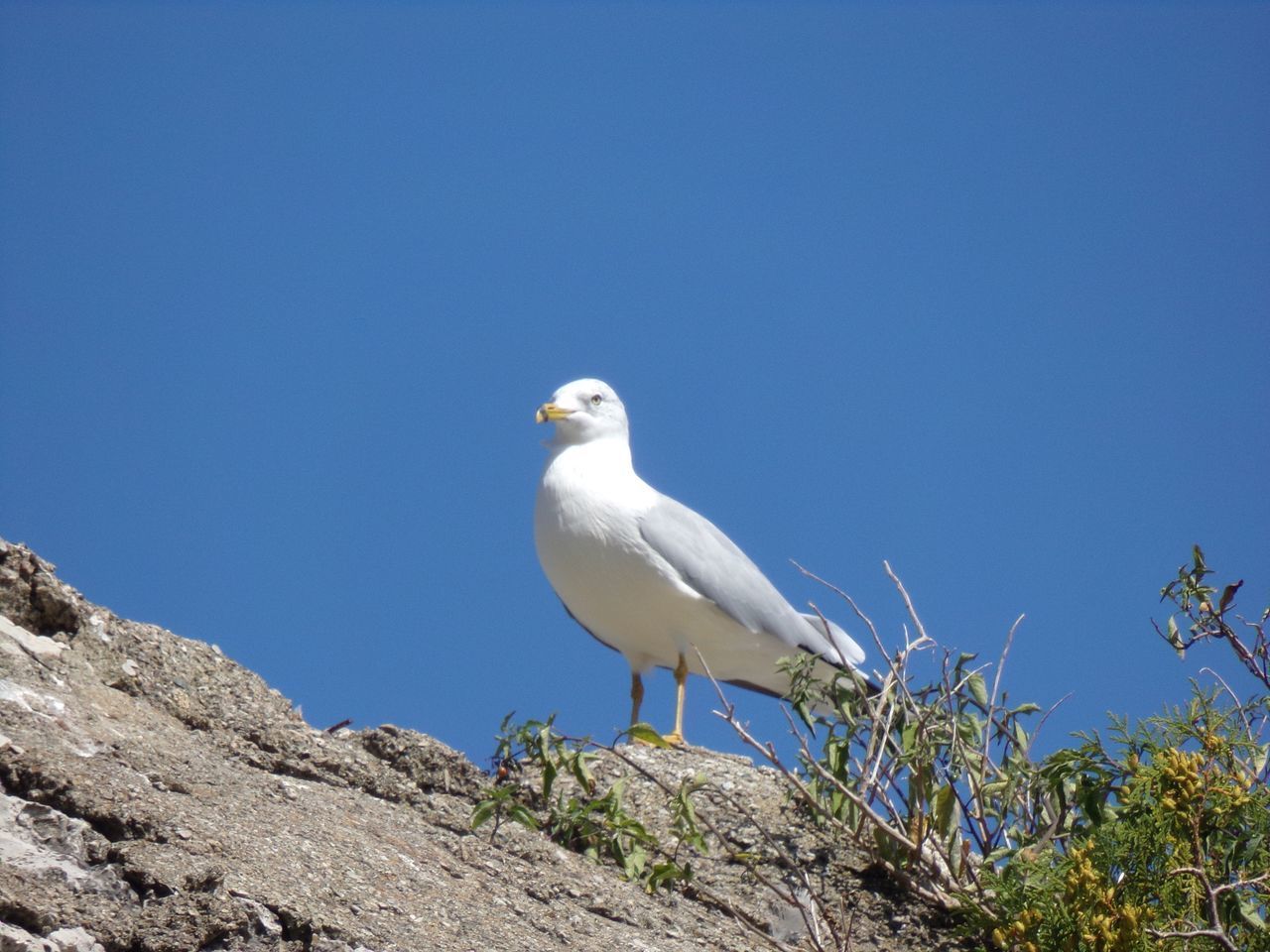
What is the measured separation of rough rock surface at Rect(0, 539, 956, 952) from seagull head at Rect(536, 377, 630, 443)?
3189mm

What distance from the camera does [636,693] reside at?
9.38m

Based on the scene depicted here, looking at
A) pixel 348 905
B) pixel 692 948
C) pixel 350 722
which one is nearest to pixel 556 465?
pixel 350 722

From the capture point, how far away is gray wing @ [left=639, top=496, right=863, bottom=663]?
891cm

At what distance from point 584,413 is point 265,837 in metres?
5.54

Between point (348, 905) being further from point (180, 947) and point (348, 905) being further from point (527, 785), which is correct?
point (527, 785)

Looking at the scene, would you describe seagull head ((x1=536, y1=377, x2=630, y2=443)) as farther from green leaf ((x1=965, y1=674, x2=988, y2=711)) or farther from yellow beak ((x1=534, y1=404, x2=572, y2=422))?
green leaf ((x1=965, y1=674, x2=988, y2=711))

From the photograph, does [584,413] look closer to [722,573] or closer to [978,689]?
[722,573]

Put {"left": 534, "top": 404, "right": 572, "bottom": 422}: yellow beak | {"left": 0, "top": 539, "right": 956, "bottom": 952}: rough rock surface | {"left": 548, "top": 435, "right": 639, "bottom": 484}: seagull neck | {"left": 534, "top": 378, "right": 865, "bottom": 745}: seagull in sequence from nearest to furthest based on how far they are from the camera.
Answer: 1. {"left": 0, "top": 539, "right": 956, "bottom": 952}: rough rock surface
2. {"left": 534, "top": 378, "right": 865, "bottom": 745}: seagull
3. {"left": 548, "top": 435, "right": 639, "bottom": 484}: seagull neck
4. {"left": 534, "top": 404, "right": 572, "bottom": 422}: yellow beak

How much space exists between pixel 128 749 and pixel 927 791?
278 centimetres

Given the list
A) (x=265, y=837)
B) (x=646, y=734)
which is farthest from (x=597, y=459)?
(x=265, y=837)

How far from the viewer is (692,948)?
508 cm

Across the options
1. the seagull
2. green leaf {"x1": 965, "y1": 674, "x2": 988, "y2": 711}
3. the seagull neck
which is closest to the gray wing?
the seagull

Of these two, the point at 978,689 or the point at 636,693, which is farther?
the point at 636,693

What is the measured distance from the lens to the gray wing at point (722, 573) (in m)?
8.91
